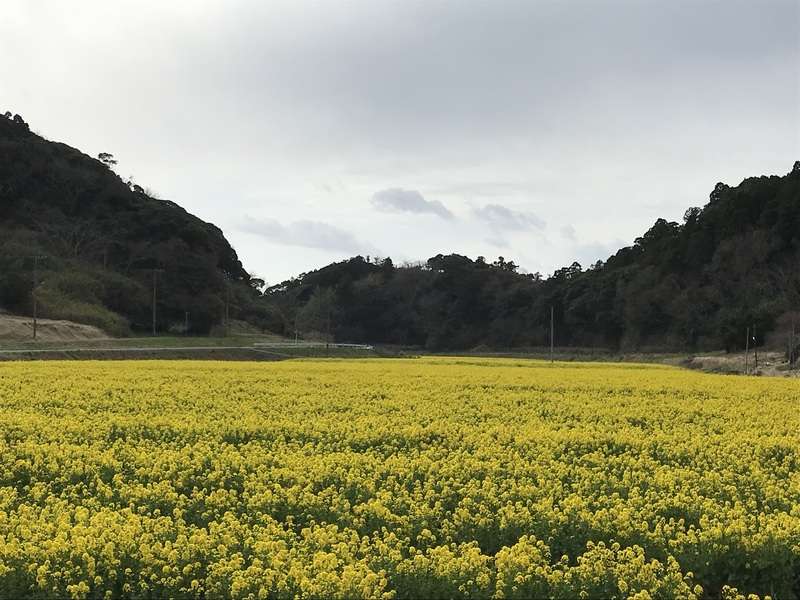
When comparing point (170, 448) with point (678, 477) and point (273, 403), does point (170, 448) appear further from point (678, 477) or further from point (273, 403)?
point (678, 477)

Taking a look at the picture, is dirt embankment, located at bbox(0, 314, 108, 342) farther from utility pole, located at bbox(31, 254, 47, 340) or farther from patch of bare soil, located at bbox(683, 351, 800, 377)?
patch of bare soil, located at bbox(683, 351, 800, 377)

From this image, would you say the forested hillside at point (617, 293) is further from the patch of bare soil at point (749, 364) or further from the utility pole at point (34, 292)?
the utility pole at point (34, 292)

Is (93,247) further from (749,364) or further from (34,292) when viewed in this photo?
(749,364)

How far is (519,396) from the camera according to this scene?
18.4m

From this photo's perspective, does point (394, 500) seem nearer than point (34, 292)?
Yes

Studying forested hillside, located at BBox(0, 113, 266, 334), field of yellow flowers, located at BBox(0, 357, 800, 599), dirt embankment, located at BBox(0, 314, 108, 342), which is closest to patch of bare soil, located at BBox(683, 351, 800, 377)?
field of yellow flowers, located at BBox(0, 357, 800, 599)

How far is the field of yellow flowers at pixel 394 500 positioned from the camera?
5695 mm

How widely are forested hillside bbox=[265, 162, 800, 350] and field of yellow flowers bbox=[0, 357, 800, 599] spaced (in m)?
44.9

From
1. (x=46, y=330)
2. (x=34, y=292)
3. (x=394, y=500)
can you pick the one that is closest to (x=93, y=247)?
(x=34, y=292)

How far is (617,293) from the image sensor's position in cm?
7769

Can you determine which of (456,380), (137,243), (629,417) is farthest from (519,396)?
(137,243)

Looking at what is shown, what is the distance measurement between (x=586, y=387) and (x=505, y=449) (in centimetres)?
1157

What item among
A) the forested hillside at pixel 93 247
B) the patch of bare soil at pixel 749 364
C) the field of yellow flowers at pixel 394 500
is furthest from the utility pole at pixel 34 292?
the patch of bare soil at pixel 749 364

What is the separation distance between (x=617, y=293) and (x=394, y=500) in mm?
73280
